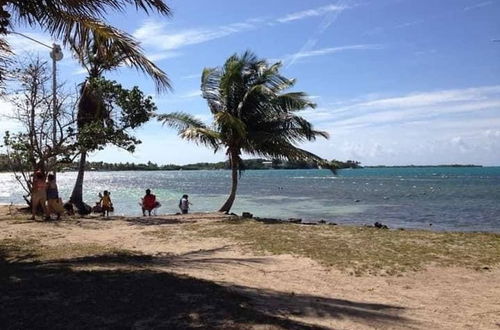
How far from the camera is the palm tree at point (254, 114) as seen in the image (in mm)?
19391

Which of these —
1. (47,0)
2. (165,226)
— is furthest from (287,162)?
(47,0)

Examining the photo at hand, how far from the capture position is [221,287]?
20.6 feet

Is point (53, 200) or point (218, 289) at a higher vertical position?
point (53, 200)

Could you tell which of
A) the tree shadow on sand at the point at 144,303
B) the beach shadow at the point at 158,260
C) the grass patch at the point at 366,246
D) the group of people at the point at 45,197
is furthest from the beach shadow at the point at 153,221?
the tree shadow on sand at the point at 144,303

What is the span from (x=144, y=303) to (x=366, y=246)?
6.55m

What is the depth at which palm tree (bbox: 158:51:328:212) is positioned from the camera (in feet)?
63.6

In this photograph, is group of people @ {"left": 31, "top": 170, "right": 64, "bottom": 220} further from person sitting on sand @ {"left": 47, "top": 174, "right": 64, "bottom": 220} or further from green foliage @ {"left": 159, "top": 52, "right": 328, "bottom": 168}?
green foliage @ {"left": 159, "top": 52, "right": 328, "bottom": 168}

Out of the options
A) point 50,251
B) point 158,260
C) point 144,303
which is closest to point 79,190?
point 50,251

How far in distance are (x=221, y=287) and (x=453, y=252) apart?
19.4 feet

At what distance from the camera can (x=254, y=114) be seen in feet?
64.5

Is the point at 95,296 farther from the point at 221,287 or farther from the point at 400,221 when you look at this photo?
the point at 400,221

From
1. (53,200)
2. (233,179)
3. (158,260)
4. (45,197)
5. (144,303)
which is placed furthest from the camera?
(233,179)

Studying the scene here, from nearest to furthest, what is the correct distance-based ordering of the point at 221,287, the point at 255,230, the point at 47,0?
the point at 221,287
the point at 47,0
the point at 255,230

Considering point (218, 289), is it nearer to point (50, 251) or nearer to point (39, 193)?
point (50, 251)
